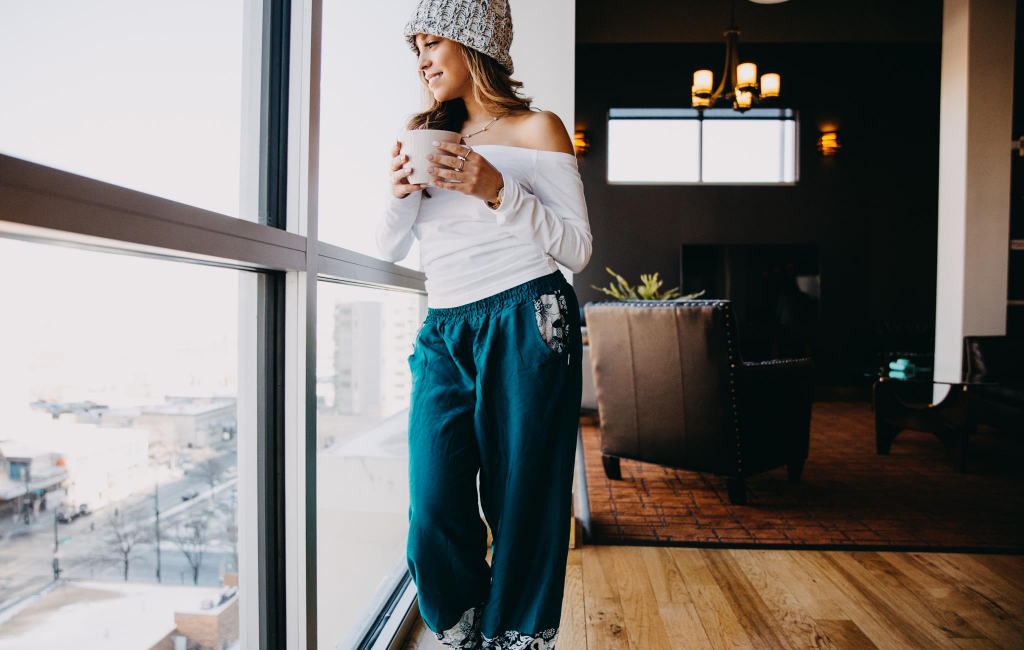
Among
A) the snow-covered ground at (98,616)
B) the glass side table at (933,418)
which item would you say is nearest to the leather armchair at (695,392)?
the glass side table at (933,418)

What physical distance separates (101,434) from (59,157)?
25 centimetres

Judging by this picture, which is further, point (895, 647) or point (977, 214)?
point (977, 214)

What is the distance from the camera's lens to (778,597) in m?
1.65

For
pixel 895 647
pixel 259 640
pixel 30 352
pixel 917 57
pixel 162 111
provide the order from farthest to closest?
pixel 917 57 < pixel 895 647 < pixel 259 640 < pixel 162 111 < pixel 30 352

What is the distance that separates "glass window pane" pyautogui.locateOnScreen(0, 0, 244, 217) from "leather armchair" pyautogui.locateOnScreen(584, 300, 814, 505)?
1.99m

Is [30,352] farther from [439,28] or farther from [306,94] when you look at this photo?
[439,28]

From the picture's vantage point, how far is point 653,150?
6227 mm

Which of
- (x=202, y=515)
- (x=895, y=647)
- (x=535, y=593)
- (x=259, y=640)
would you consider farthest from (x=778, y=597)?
(x=202, y=515)

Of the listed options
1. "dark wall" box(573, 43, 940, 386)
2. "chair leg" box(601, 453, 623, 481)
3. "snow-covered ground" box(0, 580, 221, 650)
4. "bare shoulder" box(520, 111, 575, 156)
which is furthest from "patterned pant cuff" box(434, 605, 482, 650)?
"dark wall" box(573, 43, 940, 386)

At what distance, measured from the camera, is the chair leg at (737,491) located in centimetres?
251

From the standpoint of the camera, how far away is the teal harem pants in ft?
3.14

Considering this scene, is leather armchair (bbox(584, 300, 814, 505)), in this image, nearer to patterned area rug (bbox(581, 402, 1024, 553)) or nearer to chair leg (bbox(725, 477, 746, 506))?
chair leg (bbox(725, 477, 746, 506))

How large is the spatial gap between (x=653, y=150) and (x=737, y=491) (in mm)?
4486

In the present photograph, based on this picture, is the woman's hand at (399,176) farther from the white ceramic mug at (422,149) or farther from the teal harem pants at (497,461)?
the teal harem pants at (497,461)
